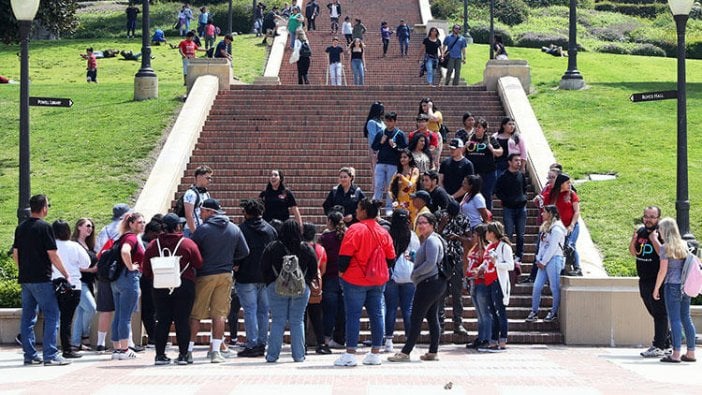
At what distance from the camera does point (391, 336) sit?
15.0 m

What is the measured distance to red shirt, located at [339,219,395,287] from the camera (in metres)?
13.7

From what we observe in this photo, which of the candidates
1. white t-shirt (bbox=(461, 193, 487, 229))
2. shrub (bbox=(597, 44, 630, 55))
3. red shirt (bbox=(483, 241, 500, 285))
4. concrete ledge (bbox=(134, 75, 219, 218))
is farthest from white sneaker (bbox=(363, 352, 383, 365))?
shrub (bbox=(597, 44, 630, 55))

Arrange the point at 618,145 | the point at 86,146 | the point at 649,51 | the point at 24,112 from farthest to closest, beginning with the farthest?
the point at 649,51 → the point at 86,146 → the point at 618,145 → the point at 24,112

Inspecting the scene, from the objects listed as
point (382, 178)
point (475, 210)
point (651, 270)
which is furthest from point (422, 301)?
point (382, 178)

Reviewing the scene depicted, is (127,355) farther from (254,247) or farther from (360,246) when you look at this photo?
(360,246)

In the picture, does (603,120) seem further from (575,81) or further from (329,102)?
(329,102)

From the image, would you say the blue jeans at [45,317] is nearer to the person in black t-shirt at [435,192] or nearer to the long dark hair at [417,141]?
the person in black t-shirt at [435,192]

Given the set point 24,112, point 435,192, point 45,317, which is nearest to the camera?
point 45,317

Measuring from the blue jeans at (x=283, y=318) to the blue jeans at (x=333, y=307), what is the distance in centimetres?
99

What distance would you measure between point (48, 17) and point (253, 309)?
47.6 ft

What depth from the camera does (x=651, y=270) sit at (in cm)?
1466

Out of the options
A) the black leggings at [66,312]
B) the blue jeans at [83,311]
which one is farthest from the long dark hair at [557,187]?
the black leggings at [66,312]

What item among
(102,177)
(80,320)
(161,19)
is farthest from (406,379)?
(161,19)

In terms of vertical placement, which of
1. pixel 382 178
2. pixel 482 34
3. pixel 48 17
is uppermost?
pixel 482 34
